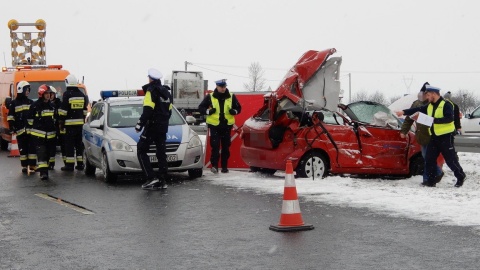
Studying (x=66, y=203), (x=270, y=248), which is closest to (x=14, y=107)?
(x=66, y=203)

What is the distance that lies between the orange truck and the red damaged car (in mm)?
10848

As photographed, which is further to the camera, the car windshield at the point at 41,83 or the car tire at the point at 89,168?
the car windshield at the point at 41,83

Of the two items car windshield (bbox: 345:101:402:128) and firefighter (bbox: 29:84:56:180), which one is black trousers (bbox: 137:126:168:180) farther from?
car windshield (bbox: 345:101:402:128)

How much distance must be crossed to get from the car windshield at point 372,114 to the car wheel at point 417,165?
0.67 meters

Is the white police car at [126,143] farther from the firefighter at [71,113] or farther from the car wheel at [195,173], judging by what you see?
the firefighter at [71,113]

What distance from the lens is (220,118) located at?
16.4m

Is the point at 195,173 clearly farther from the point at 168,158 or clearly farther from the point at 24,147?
the point at 24,147

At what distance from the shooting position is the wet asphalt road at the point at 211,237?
753 cm

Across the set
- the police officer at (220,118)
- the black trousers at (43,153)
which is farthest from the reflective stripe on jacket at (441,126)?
the black trousers at (43,153)

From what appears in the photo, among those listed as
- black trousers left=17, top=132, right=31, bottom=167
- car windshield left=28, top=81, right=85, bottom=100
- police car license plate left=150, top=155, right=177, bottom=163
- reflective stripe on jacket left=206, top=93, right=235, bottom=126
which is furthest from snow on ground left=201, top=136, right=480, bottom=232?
car windshield left=28, top=81, right=85, bottom=100

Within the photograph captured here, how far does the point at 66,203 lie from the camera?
1211 centimetres

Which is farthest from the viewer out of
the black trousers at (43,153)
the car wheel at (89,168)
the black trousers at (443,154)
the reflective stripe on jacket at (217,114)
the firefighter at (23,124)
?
the firefighter at (23,124)

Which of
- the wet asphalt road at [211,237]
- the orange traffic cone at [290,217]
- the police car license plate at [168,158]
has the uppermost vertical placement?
the police car license plate at [168,158]

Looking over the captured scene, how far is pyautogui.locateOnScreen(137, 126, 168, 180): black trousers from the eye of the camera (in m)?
13.7
